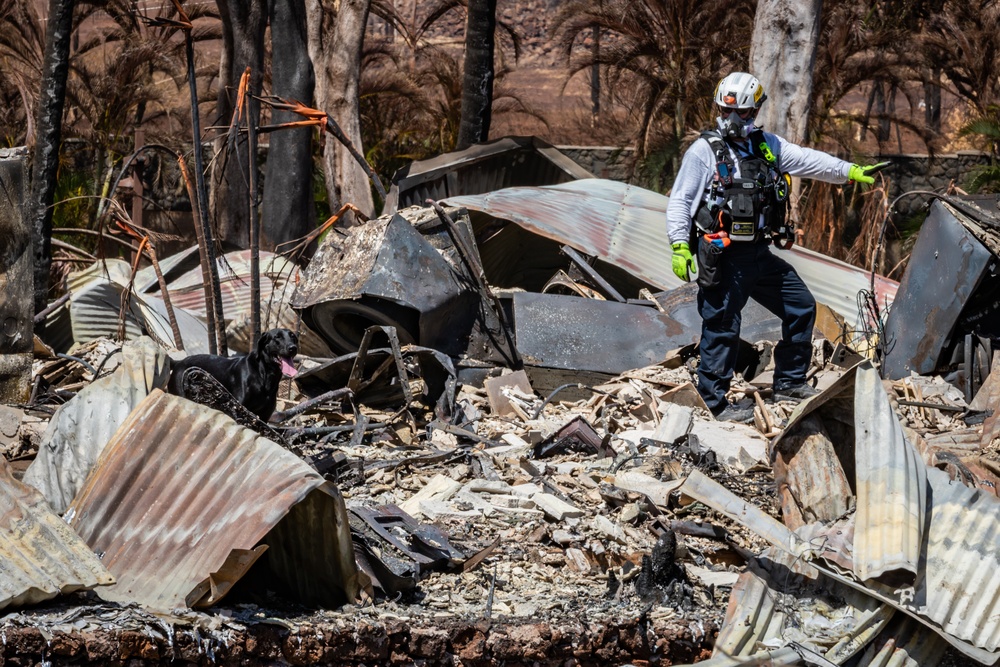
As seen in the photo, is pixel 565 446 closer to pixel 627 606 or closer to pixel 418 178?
pixel 627 606

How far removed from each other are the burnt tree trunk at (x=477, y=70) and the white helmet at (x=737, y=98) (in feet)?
23.0

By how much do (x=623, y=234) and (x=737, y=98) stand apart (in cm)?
293

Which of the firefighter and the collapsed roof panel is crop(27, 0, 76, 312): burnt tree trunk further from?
the collapsed roof panel

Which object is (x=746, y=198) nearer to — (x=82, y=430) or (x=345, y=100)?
(x=82, y=430)

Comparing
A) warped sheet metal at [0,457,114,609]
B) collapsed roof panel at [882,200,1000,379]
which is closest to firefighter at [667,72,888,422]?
collapsed roof panel at [882,200,1000,379]

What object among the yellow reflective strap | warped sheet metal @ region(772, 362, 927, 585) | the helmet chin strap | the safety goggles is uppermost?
the safety goggles

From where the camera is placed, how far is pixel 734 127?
6285mm

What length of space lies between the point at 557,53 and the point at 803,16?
36.4 meters

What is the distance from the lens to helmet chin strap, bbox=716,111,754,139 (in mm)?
6281

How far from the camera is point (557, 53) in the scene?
150ft

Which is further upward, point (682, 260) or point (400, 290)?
point (682, 260)

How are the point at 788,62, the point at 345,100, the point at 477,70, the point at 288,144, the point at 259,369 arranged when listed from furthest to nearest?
the point at 477,70 < the point at 345,100 < the point at 288,144 < the point at 788,62 < the point at 259,369

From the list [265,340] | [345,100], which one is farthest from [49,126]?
[345,100]

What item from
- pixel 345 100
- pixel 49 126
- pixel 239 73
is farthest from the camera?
pixel 239 73
